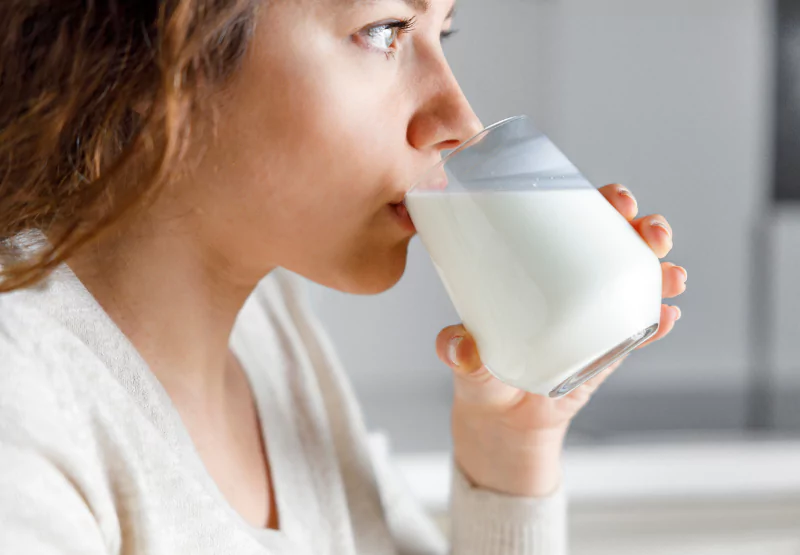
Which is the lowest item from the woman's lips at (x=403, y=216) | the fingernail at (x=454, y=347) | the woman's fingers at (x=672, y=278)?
the fingernail at (x=454, y=347)

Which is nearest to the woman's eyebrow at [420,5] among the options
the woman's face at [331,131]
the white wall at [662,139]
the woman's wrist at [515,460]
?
the woman's face at [331,131]

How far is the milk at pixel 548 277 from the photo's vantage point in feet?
2.13

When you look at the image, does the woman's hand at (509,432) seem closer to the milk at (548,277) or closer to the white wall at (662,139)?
the milk at (548,277)

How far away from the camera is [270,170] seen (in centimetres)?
75

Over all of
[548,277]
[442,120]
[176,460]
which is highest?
[442,120]

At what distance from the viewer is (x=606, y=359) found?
2.25 ft

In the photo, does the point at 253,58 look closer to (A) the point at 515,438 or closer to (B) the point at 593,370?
(B) the point at 593,370

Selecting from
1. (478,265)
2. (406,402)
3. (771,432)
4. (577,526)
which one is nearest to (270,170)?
(478,265)

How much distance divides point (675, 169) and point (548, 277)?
3.92 metres

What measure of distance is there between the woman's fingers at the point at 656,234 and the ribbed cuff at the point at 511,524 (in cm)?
43

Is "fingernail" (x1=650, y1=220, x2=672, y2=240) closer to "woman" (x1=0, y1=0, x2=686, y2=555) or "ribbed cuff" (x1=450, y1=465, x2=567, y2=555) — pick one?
"woman" (x1=0, y1=0, x2=686, y2=555)

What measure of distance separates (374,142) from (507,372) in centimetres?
23

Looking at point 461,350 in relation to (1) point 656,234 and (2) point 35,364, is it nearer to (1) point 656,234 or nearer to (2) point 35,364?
(1) point 656,234

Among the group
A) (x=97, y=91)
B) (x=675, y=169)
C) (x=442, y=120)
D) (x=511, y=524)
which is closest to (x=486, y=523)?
(x=511, y=524)
